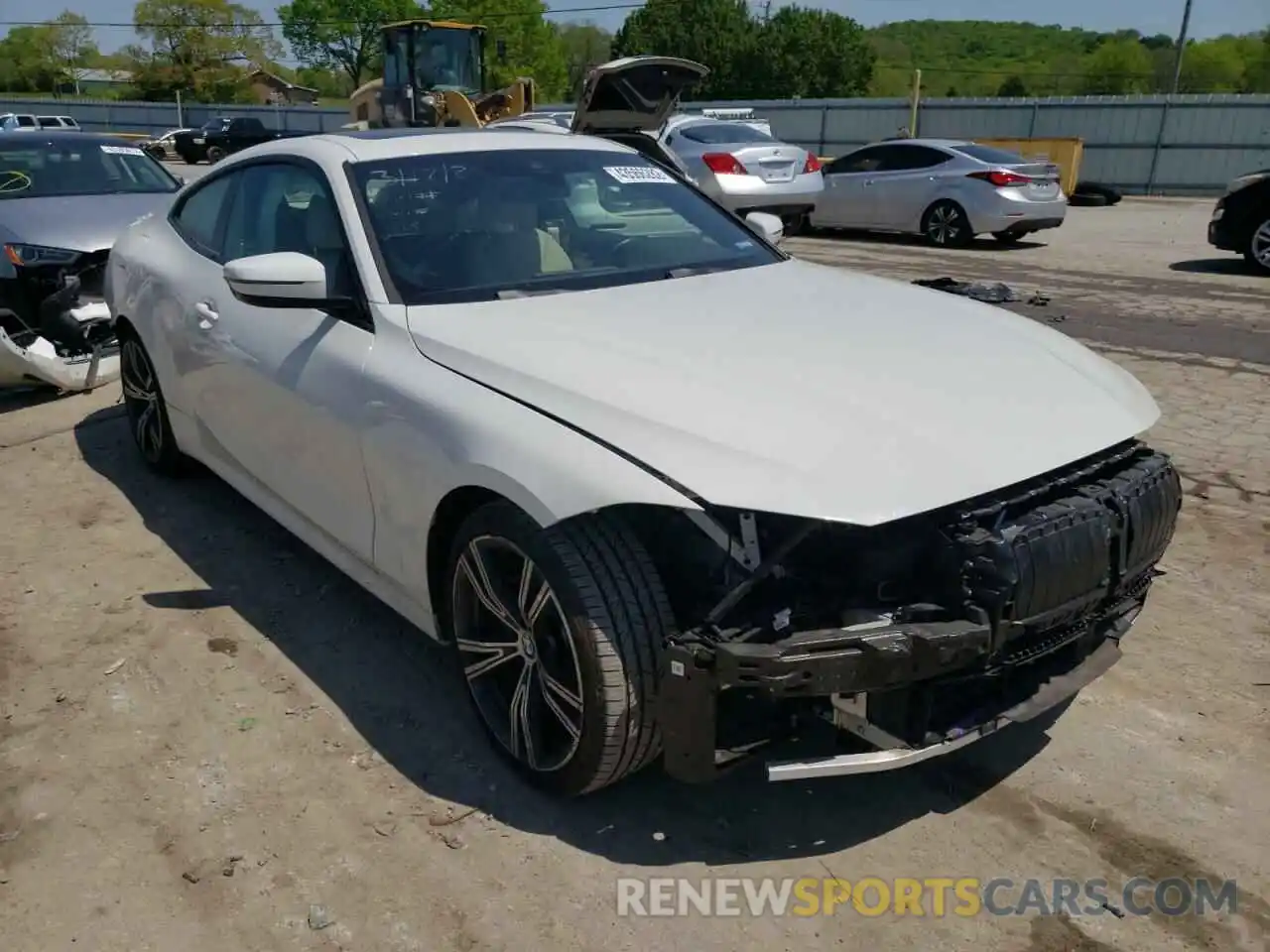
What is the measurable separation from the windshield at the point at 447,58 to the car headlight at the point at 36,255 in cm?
1460

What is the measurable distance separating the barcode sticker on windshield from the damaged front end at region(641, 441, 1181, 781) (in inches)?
75.8

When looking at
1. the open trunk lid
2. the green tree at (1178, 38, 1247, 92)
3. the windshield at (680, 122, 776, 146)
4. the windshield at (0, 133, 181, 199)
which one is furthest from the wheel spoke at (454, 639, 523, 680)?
the green tree at (1178, 38, 1247, 92)

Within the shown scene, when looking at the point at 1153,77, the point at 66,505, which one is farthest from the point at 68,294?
the point at 1153,77

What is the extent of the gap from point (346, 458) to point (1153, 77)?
312 ft

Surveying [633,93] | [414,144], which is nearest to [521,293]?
[414,144]

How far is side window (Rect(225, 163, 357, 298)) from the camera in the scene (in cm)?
337

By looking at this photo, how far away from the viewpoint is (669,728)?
2389mm

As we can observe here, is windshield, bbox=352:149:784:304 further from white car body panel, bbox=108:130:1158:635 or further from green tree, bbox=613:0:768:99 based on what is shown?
green tree, bbox=613:0:768:99

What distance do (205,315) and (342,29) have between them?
9881 cm

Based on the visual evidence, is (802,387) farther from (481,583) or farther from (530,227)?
(530,227)

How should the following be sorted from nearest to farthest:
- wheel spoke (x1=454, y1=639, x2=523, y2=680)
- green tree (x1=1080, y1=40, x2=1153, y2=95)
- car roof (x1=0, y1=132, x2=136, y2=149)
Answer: wheel spoke (x1=454, y1=639, x2=523, y2=680)
car roof (x1=0, y1=132, x2=136, y2=149)
green tree (x1=1080, y1=40, x2=1153, y2=95)

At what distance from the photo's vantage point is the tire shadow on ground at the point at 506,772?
2.72m

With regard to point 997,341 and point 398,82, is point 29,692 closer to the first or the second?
point 997,341

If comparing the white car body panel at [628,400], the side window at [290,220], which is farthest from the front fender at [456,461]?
the side window at [290,220]
